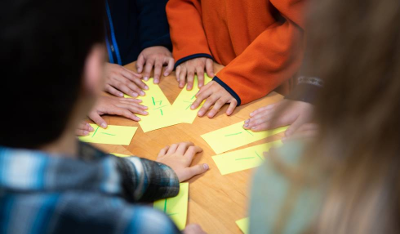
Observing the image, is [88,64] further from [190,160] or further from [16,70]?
[190,160]

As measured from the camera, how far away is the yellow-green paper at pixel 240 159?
1.03 m

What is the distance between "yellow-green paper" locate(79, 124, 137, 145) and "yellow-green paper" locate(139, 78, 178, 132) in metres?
0.05

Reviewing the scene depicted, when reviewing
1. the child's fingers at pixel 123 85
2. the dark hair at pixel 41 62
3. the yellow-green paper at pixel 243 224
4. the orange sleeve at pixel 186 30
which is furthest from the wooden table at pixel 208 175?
the dark hair at pixel 41 62

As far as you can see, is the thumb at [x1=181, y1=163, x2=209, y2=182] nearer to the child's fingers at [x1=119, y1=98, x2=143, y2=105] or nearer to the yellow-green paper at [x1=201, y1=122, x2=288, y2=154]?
the yellow-green paper at [x1=201, y1=122, x2=288, y2=154]

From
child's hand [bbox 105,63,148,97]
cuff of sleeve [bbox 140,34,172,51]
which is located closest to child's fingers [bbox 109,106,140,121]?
child's hand [bbox 105,63,148,97]

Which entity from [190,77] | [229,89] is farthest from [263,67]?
[190,77]

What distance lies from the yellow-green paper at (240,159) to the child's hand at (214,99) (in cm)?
20

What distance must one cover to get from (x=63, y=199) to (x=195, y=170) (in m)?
0.54

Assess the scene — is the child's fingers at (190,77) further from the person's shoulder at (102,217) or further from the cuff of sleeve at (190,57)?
the person's shoulder at (102,217)

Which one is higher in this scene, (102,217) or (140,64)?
(102,217)

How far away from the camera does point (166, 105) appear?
130 centimetres

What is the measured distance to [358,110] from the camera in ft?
1.74

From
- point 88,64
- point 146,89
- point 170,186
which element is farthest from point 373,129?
point 146,89

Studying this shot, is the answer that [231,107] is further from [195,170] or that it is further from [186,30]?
[186,30]
